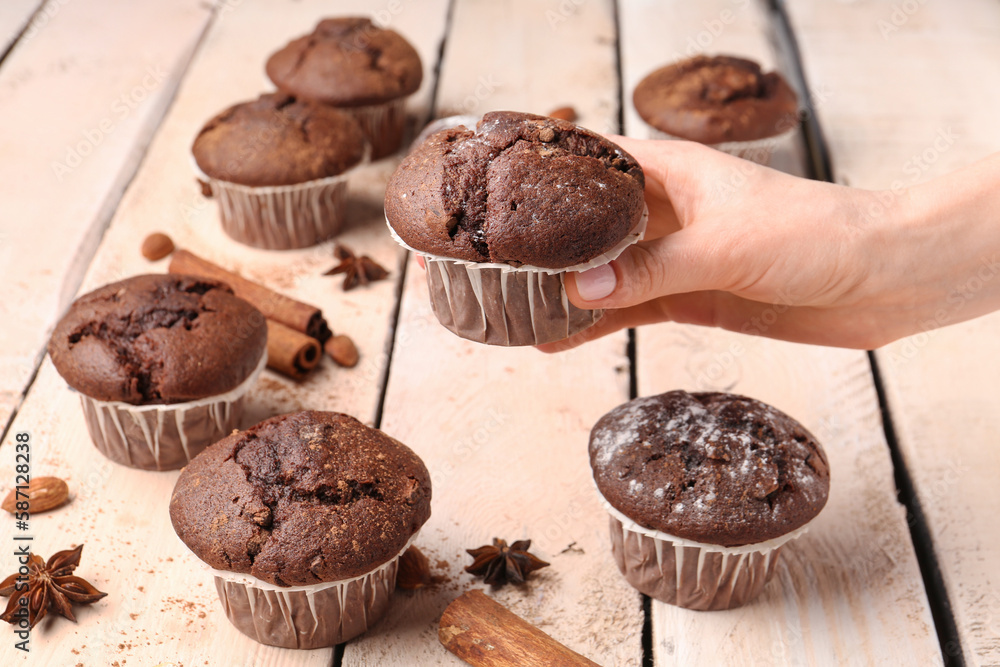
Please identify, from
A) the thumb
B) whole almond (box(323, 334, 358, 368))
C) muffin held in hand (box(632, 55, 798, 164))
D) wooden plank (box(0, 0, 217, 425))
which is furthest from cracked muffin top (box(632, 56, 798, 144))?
wooden plank (box(0, 0, 217, 425))

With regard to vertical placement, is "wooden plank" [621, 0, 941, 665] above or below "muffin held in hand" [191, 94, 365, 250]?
below

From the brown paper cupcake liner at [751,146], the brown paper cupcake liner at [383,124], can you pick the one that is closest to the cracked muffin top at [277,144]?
the brown paper cupcake liner at [383,124]

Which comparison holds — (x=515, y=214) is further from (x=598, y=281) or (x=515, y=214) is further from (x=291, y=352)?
(x=291, y=352)

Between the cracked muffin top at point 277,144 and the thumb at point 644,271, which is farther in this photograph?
the cracked muffin top at point 277,144

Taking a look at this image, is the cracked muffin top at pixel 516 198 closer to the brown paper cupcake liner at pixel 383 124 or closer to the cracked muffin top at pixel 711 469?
the cracked muffin top at pixel 711 469

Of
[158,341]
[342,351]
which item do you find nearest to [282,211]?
[342,351]

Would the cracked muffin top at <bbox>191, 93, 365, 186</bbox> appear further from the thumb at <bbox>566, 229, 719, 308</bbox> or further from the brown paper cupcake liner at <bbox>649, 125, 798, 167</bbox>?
the thumb at <bbox>566, 229, 719, 308</bbox>
